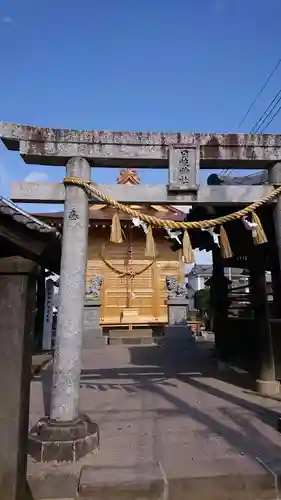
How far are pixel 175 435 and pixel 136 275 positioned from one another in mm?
14450

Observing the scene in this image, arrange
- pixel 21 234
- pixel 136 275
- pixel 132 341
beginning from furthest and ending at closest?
pixel 136 275 < pixel 132 341 < pixel 21 234

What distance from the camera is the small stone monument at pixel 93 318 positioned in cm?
1600

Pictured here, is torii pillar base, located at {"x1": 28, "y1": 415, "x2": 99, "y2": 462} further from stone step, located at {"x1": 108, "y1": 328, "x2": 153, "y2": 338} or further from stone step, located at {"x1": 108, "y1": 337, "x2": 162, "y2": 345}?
stone step, located at {"x1": 108, "y1": 328, "x2": 153, "y2": 338}

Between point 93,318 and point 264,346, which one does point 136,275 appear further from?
point 264,346

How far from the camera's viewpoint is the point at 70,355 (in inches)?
193

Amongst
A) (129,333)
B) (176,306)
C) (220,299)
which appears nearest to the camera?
(220,299)

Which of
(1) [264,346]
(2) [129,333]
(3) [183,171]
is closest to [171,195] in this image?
(3) [183,171]

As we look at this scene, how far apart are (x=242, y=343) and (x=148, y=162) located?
5700mm

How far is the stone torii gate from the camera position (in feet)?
15.9

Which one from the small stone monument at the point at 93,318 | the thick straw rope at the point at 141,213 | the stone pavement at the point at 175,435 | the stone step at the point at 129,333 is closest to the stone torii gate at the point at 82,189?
the thick straw rope at the point at 141,213

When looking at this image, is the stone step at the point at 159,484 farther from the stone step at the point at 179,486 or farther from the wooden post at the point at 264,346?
the wooden post at the point at 264,346

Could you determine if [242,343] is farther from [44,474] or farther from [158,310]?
[158,310]

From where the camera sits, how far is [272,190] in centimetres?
571

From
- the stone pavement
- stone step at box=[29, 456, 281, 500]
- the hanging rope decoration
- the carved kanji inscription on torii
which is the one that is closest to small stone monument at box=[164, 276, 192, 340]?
the stone pavement
